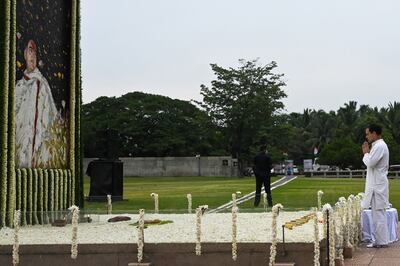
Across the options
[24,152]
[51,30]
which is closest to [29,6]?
[51,30]

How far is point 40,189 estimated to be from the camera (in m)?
13.6

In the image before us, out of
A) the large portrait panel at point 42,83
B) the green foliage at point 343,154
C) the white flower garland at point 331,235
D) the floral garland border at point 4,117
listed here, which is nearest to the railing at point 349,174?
the green foliage at point 343,154

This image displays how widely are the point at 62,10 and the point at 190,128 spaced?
164 ft

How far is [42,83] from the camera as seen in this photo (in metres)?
13.9

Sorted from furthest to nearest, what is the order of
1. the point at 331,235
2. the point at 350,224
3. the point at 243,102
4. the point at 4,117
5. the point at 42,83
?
the point at 243,102 → the point at 42,83 → the point at 4,117 → the point at 350,224 → the point at 331,235

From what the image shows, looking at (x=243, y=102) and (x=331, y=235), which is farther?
(x=243, y=102)

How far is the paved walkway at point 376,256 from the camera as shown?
8.59 m

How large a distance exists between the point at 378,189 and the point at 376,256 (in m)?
1.48

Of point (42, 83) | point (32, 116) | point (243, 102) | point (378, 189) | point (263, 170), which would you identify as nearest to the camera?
point (378, 189)

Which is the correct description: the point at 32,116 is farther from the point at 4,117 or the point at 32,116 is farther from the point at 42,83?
the point at 4,117

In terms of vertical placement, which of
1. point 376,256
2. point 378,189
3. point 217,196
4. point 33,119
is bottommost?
point 376,256

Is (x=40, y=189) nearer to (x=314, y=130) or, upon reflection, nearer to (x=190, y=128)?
(x=190, y=128)

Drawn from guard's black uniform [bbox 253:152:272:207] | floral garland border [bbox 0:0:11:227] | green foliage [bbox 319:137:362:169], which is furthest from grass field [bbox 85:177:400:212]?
green foliage [bbox 319:137:362:169]

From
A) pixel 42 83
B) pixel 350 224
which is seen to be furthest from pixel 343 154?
pixel 350 224
